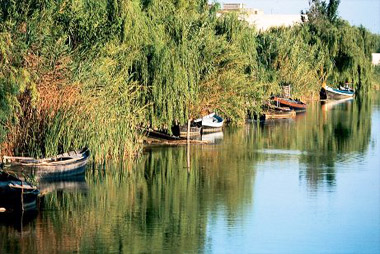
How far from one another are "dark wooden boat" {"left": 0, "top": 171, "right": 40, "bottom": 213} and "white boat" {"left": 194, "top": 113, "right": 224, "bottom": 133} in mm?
17031

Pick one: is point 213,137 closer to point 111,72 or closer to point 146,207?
point 111,72

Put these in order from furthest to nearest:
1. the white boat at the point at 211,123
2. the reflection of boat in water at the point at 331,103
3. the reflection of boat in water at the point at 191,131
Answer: the reflection of boat in water at the point at 331,103
the white boat at the point at 211,123
the reflection of boat in water at the point at 191,131

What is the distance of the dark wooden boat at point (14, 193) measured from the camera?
19.0 m

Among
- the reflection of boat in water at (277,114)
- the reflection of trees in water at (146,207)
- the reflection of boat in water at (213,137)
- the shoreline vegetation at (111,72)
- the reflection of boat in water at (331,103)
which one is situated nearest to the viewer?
the reflection of trees in water at (146,207)

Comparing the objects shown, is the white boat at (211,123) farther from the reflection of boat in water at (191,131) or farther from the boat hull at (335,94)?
the boat hull at (335,94)

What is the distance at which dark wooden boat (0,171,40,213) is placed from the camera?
62.2ft

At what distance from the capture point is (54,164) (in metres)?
23.0

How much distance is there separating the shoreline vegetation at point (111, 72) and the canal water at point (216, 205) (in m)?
1.38

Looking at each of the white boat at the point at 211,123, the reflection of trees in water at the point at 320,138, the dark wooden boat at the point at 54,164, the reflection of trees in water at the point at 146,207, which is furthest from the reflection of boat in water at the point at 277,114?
the dark wooden boat at the point at 54,164

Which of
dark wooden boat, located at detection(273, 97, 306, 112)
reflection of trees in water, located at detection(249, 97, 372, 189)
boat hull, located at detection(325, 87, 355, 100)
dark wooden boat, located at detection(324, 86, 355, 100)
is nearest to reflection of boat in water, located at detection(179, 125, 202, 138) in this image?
reflection of trees in water, located at detection(249, 97, 372, 189)

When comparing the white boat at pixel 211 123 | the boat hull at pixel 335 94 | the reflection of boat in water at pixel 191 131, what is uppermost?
the boat hull at pixel 335 94

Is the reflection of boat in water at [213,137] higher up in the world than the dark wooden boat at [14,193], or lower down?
higher up

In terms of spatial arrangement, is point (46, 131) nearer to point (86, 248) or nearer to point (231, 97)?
point (86, 248)

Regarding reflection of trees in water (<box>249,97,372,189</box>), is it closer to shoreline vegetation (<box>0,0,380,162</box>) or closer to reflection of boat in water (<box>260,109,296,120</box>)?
reflection of boat in water (<box>260,109,296,120</box>)
